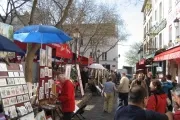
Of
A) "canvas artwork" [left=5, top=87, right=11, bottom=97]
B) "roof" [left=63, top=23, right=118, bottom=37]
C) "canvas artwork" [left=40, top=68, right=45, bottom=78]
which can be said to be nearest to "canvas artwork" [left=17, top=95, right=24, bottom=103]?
"canvas artwork" [left=5, top=87, right=11, bottom=97]

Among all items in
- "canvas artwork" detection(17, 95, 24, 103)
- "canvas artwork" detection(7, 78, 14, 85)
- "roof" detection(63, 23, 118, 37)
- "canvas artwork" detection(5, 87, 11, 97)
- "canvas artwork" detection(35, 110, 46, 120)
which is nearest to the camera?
"canvas artwork" detection(5, 87, 11, 97)

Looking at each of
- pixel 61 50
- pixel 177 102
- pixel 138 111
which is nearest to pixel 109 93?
pixel 61 50

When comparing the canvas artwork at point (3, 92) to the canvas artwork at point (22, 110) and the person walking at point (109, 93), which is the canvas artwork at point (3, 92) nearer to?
the canvas artwork at point (22, 110)

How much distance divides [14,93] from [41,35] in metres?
Answer: 2.19

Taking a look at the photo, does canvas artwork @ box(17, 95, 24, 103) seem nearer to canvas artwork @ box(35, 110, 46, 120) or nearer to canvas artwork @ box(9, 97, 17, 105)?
canvas artwork @ box(9, 97, 17, 105)

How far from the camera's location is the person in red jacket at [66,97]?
343 inches

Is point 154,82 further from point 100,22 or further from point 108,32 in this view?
point 108,32

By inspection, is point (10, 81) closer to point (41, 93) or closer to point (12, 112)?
point (12, 112)

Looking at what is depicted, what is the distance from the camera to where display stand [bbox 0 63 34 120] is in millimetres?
5992

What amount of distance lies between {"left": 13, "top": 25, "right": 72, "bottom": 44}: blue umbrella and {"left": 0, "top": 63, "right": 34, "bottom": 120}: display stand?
1363 millimetres

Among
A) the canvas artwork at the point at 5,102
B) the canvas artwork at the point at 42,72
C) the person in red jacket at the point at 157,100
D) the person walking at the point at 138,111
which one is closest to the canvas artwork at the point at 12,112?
the canvas artwork at the point at 5,102

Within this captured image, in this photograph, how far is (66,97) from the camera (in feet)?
28.6

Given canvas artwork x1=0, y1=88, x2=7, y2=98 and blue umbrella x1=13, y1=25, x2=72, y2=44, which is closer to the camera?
canvas artwork x1=0, y1=88, x2=7, y2=98

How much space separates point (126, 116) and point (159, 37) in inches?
1078
